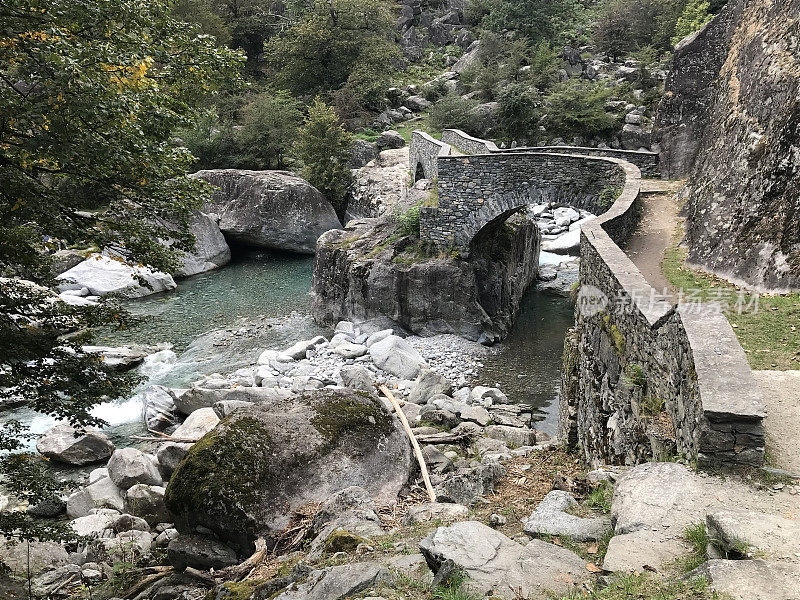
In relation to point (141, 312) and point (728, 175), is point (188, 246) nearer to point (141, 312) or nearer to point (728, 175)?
point (728, 175)

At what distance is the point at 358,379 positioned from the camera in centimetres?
1354

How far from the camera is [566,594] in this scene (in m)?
3.32

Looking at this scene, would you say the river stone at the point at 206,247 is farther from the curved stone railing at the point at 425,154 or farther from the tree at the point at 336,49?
the tree at the point at 336,49

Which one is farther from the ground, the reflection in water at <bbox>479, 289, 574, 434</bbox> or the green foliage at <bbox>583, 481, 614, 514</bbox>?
the green foliage at <bbox>583, 481, 614, 514</bbox>

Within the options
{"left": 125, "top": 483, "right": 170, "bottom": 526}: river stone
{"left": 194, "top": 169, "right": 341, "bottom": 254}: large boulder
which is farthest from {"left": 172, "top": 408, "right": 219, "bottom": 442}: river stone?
{"left": 194, "top": 169, "right": 341, "bottom": 254}: large boulder

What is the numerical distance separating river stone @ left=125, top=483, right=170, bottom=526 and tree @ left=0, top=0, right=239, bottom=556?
2.57 meters

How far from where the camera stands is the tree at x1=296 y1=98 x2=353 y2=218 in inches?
1148

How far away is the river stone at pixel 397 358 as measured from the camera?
1579cm

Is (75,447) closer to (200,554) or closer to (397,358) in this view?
(200,554)

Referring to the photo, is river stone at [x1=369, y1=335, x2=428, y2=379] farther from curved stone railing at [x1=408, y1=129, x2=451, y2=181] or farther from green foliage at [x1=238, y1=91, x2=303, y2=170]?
green foliage at [x1=238, y1=91, x2=303, y2=170]

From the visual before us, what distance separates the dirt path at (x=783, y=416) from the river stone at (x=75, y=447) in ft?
38.3

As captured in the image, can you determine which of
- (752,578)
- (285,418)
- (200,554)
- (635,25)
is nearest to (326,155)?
(635,25)

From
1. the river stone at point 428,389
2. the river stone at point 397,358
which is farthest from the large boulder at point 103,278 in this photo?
the river stone at point 428,389

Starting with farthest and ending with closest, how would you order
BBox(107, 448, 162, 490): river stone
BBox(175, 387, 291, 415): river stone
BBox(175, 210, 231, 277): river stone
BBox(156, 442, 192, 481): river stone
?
BBox(175, 210, 231, 277): river stone → BBox(175, 387, 291, 415): river stone → BBox(107, 448, 162, 490): river stone → BBox(156, 442, 192, 481): river stone
